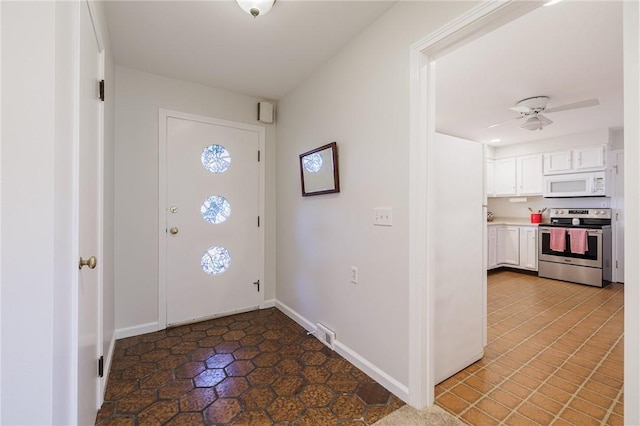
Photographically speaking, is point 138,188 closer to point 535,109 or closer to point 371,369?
point 371,369

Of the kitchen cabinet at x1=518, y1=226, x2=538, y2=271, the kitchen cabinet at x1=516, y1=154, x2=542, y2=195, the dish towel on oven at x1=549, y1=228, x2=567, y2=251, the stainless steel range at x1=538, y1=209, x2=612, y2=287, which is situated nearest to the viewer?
the stainless steel range at x1=538, y1=209, x2=612, y2=287

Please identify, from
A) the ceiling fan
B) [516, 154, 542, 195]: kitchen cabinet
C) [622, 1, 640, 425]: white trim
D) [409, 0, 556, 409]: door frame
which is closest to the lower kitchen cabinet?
[516, 154, 542, 195]: kitchen cabinet

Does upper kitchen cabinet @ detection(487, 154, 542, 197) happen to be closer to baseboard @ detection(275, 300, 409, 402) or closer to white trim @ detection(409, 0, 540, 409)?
white trim @ detection(409, 0, 540, 409)

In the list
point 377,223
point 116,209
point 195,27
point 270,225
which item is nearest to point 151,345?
point 116,209

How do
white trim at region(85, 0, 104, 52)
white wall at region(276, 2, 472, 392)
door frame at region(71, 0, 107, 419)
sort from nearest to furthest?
1. door frame at region(71, 0, 107, 419)
2. white trim at region(85, 0, 104, 52)
3. white wall at region(276, 2, 472, 392)

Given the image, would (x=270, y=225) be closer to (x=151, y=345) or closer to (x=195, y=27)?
(x=151, y=345)

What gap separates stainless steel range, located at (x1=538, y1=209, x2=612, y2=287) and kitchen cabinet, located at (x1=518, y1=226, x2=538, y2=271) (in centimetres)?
9

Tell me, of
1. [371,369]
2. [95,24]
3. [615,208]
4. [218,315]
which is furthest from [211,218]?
[615,208]

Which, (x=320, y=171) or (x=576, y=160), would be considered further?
(x=576, y=160)

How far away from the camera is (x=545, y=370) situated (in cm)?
202

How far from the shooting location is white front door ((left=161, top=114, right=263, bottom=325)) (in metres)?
2.72

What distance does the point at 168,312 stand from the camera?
8.84ft

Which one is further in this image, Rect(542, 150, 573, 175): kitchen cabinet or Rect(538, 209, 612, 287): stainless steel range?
Rect(542, 150, 573, 175): kitchen cabinet

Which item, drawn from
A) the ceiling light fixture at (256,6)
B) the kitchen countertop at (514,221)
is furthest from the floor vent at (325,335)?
the kitchen countertop at (514,221)
